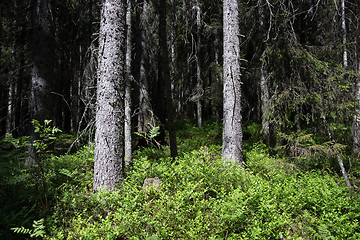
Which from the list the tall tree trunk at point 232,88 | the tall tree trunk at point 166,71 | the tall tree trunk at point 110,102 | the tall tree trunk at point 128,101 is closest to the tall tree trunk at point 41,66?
the tall tree trunk at point 128,101

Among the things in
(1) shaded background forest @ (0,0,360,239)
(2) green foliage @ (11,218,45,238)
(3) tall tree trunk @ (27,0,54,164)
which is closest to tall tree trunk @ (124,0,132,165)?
(1) shaded background forest @ (0,0,360,239)

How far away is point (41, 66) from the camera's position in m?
6.44

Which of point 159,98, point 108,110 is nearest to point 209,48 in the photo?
point 159,98

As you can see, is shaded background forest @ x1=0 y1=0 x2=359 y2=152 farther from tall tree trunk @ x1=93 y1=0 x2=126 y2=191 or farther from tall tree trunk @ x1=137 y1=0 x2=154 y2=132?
tall tree trunk @ x1=93 y1=0 x2=126 y2=191

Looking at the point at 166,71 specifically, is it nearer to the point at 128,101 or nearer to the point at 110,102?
the point at 128,101

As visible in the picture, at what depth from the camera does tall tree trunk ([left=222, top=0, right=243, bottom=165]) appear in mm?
5672

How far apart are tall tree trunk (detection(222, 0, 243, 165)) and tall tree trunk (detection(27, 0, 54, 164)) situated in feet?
18.7

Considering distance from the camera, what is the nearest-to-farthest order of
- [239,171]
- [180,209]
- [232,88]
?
[180,209] < [239,171] < [232,88]

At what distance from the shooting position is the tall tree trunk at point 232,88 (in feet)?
18.6

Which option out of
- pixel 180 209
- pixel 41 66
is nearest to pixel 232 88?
pixel 180 209

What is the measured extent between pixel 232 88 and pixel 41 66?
604cm

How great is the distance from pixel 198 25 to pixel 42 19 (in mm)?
8743

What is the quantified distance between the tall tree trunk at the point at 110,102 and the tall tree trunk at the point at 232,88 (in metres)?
2.94

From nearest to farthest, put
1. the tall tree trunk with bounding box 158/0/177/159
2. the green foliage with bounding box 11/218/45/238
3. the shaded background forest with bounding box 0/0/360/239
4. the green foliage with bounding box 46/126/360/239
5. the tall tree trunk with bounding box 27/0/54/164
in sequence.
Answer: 1. the green foliage with bounding box 11/218/45/238
2. the green foliage with bounding box 46/126/360/239
3. the shaded background forest with bounding box 0/0/360/239
4. the tall tree trunk with bounding box 158/0/177/159
5. the tall tree trunk with bounding box 27/0/54/164
